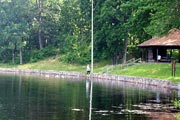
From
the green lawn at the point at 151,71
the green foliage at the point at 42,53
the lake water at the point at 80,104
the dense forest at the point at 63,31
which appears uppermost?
the dense forest at the point at 63,31

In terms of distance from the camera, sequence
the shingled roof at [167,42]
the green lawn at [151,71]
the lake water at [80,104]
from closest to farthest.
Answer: the lake water at [80,104], the green lawn at [151,71], the shingled roof at [167,42]

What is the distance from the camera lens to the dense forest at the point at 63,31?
70.2 m

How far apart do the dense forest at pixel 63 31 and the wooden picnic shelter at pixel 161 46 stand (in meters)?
4.14

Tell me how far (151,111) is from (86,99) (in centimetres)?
715

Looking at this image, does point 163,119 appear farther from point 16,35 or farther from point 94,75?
point 16,35

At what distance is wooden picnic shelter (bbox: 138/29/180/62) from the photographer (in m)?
59.1

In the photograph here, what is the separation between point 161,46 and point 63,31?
3542cm

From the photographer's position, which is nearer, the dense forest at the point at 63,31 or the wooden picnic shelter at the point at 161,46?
the wooden picnic shelter at the point at 161,46

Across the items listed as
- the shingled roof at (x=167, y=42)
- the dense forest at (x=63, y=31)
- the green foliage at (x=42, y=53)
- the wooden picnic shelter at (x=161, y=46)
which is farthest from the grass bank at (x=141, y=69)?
the green foliage at (x=42, y=53)

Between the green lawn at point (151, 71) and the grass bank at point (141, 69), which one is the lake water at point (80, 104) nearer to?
the green lawn at point (151, 71)

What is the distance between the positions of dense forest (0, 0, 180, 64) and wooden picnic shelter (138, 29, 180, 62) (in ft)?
13.6

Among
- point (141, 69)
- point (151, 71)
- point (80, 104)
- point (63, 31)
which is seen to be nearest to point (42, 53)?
point (63, 31)

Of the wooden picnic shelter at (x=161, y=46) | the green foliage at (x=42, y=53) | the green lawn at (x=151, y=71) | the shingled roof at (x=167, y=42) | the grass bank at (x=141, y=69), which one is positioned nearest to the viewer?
the green lawn at (x=151, y=71)

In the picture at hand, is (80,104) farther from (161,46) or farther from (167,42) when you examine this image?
(161,46)
